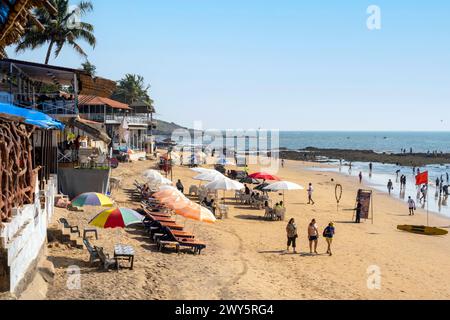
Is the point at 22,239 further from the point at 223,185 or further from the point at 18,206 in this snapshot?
the point at 223,185

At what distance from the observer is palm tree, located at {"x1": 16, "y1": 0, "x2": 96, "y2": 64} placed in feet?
Answer: 101

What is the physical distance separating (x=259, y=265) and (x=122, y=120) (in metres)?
29.8

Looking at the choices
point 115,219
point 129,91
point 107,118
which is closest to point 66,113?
point 115,219

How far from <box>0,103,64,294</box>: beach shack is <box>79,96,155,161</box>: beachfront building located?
20.6 metres

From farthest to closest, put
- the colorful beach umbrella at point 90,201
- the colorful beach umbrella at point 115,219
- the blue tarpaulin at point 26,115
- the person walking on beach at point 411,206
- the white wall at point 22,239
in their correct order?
the person walking on beach at point 411,206 → the colorful beach umbrella at point 90,201 → the colorful beach umbrella at point 115,219 → the blue tarpaulin at point 26,115 → the white wall at point 22,239

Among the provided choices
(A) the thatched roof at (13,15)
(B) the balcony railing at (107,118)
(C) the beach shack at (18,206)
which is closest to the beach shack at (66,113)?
(C) the beach shack at (18,206)

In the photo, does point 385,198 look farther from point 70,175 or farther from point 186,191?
point 70,175

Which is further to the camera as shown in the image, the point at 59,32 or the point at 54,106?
the point at 59,32

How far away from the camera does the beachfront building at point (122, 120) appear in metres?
40.1

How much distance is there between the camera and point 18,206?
10688mm

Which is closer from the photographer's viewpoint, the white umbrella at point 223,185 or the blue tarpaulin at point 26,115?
the blue tarpaulin at point 26,115

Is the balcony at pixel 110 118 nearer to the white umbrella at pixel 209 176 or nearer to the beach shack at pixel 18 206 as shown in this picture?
the white umbrella at pixel 209 176

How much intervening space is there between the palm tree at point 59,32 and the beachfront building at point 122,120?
16.2 ft
